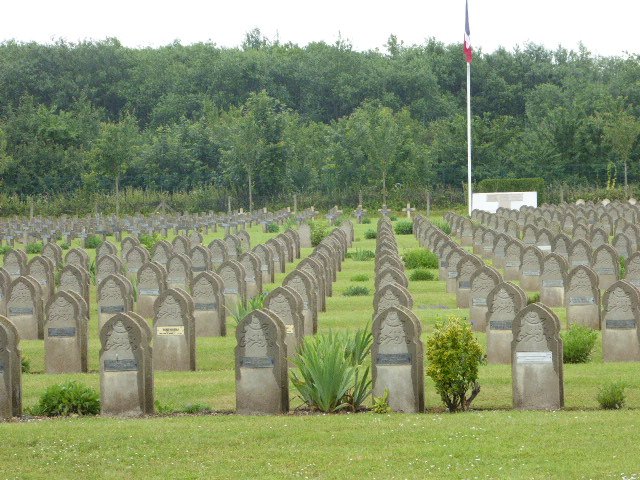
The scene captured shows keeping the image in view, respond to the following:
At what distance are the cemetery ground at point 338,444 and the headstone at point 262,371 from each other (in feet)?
0.96

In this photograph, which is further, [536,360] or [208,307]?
[208,307]

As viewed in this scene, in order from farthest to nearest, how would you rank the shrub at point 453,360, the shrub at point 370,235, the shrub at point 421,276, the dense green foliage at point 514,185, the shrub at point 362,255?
the dense green foliage at point 514,185
the shrub at point 370,235
the shrub at point 362,255
the shrub at point 421,276
the shrub at point 453,360

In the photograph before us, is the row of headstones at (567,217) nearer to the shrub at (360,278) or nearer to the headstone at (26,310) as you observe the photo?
the shrub at (360,278)

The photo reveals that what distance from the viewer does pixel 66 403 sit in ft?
47.9

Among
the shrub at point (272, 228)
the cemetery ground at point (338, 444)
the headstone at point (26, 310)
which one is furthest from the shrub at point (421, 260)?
the shrub at point (272, 228)

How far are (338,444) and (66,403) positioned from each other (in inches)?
152

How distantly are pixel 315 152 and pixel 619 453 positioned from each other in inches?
3136

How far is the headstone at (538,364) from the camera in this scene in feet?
46.3

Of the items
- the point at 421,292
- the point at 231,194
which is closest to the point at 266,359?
the point at 421,292

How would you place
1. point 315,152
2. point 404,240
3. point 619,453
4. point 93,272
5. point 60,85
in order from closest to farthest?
point 619,453 < point 93,272 < point 404,240 < point 315,152 < point 60,85

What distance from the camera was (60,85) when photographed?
108688 millimetres

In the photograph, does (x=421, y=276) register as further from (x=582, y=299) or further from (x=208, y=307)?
(x=582, y=299)

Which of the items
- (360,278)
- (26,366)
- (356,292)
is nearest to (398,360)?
(26,366)

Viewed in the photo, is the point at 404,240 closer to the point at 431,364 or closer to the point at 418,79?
the point at 431,364
